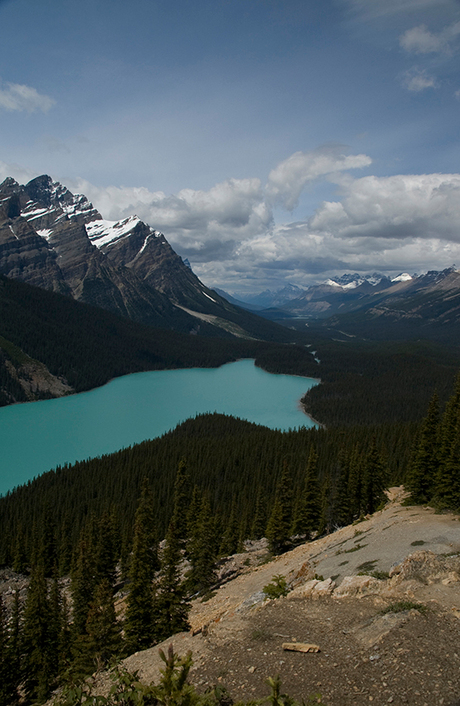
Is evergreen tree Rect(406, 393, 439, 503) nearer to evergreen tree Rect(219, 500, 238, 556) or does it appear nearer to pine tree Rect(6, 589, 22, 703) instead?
evergreen tree Rect(219, 500, 238, 556)

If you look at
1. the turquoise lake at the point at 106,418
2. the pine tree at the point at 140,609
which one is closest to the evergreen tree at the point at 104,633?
the pine tree at the point at 140,609

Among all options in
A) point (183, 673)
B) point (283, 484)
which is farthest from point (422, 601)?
point (283, 484)

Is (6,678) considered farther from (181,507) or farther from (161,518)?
(161,518)

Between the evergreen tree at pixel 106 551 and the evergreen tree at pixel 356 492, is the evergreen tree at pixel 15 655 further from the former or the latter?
the evergreen tree at pixel 356 492

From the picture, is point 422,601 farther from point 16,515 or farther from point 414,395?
point 414,395

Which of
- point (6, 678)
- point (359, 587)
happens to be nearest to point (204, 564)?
point (6, 678)

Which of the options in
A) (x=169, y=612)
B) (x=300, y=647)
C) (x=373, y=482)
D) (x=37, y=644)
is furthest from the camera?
(x=373, y=482)
